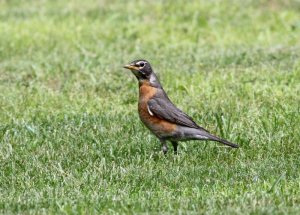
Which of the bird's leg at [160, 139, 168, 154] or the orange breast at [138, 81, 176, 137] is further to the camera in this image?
the bird's leg at [160, 139, 168, 154]

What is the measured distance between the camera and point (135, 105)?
10906 mm

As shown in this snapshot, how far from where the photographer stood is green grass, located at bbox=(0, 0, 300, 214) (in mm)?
7129

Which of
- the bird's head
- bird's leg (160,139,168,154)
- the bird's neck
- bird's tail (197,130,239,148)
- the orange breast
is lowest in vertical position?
bird's leg (160,139,168,154)

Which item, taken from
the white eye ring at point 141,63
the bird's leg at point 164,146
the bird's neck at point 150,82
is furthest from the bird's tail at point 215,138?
the white eye ring at point 141,63

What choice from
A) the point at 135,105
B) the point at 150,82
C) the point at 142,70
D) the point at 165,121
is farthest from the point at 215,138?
the point at 135,105

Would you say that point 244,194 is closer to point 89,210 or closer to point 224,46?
point 89,210

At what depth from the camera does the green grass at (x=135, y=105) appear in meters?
7.13

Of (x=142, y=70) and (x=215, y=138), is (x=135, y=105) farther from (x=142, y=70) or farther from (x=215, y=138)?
(x=215, y=138)

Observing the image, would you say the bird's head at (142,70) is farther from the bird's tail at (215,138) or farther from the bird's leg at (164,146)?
the bird's tail at (215,138)

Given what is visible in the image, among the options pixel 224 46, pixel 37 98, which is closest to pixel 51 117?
pixel 37 98

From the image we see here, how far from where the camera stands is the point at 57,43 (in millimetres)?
14500

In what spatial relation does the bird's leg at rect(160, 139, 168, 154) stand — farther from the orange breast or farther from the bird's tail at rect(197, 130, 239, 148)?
the bird's tail at rect(197, 130, 239, 148)

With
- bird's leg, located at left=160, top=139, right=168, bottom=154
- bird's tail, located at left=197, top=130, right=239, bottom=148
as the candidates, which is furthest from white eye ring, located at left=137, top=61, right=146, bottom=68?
bird's tail, located at left=197, top=130, right=239, bottom=148

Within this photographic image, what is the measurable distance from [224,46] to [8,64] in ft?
10.6
